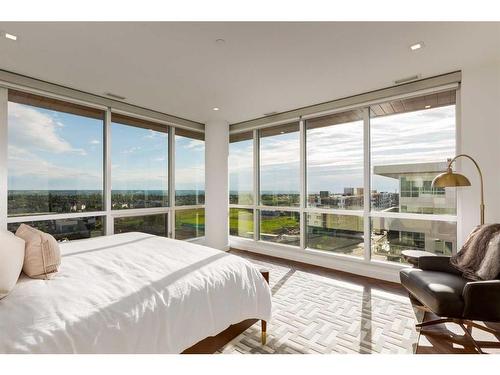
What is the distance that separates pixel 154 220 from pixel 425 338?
407cm

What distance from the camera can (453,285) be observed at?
2033mm

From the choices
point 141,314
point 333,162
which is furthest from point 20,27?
point 333,162

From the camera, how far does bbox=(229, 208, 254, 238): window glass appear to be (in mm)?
5172

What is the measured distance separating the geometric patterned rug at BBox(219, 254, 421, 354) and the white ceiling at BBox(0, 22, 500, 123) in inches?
100

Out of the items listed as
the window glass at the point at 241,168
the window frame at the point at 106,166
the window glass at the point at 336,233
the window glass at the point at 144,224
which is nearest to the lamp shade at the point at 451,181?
the window glass at the point at 336,233

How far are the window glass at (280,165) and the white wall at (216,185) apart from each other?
77 cm

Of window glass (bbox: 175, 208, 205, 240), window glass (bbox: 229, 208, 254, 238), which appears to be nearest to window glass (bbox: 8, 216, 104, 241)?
window glass (bbox: 175, 208, 205, 240)

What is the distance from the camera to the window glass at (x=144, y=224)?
4.02m

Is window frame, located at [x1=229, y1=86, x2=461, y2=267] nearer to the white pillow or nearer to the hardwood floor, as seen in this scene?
the hardwood floor

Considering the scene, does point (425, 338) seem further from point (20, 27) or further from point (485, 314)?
point (20, 27)

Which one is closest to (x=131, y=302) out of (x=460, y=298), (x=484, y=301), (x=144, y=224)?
(x=460, y=298)

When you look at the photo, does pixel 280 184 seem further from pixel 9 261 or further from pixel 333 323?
pixel 9 261

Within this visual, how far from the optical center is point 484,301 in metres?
1.81

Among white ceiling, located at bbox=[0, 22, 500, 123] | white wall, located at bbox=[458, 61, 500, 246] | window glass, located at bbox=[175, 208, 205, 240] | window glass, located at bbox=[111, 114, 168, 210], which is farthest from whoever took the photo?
window glass, located at bbox=[175, 208, 205, 240]
